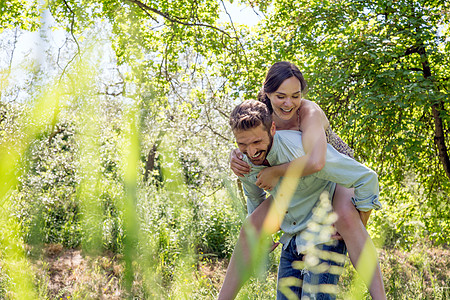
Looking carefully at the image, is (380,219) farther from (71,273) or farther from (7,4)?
(7,4)

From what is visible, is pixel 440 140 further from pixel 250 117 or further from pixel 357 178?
pixel 250 117

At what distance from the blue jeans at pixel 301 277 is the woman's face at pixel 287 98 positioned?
2.20 ft

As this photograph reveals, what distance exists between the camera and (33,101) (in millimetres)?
665

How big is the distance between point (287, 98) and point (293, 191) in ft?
1.88

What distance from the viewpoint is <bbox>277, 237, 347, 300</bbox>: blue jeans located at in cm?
172

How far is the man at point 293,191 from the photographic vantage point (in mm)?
1683

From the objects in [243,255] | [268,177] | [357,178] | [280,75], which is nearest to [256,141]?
[268,177]

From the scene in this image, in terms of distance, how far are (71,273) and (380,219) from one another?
15.5 feet

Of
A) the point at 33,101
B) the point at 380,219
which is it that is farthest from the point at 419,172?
the point at 33,101

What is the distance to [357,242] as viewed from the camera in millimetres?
1717

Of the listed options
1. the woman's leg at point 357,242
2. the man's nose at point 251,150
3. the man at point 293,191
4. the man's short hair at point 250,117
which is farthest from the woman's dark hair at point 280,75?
the woman's leg at point 357,242

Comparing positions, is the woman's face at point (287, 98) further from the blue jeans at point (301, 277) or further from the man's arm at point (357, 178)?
the blue jeans at point (301, 277)

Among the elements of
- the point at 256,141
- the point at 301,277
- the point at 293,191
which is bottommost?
the point at 301,277

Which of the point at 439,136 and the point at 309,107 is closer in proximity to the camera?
the point at 309,107
